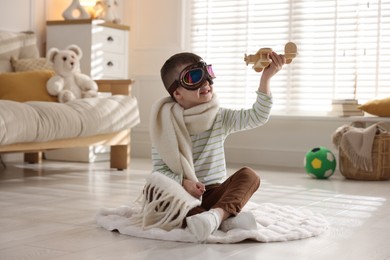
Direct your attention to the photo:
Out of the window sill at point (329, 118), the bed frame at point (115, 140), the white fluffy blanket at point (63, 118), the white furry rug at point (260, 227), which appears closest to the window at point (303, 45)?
the window sill at point (329, 118)

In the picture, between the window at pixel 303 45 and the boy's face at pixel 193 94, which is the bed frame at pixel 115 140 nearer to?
the window at pixel 303 45

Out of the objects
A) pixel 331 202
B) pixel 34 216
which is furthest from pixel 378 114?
pixel 34 216

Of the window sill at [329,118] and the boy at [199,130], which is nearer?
the boy at [199,130]

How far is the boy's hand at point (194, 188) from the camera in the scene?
1930 millimetres

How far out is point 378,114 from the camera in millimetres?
3904

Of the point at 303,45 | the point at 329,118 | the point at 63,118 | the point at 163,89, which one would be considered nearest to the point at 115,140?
the point at 63,118

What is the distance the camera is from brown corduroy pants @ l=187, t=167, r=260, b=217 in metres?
1.88

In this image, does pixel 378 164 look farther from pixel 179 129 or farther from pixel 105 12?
pixel 105 12

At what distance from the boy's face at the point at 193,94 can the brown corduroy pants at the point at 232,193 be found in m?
0.25

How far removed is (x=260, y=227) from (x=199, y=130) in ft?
1.15

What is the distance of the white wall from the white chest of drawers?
0.21 m

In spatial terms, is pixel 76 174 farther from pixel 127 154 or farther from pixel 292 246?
pixel 292 246

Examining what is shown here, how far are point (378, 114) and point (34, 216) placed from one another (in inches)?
93.5

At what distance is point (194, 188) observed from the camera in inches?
76.0
